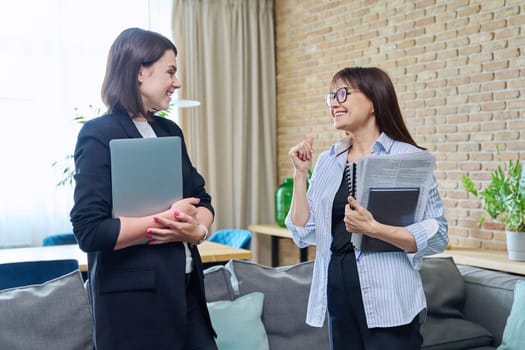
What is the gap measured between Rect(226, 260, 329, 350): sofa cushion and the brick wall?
6.06 ft

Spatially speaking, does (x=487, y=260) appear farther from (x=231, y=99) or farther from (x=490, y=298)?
(x=231, y=99)

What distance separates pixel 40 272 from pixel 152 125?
Result: 1594mm

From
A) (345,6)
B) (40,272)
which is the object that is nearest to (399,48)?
(345,6)

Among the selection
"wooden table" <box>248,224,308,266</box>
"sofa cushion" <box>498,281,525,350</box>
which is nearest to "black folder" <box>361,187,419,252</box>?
"sofa cushion" <box>498,281,525,350</box>

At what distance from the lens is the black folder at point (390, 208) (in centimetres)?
189

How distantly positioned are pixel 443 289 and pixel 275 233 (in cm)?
252

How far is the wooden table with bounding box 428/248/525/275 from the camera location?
3498 millimetres

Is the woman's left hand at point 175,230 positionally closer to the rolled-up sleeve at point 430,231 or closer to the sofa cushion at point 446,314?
the rolled-up sleeve at point 430,231

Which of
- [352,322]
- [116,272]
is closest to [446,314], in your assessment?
[352,322]

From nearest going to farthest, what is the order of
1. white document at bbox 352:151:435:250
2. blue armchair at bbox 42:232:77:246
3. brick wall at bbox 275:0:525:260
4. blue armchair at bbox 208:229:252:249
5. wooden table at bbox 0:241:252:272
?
→ white document at bbox 352:151:435:250, wooden table at bbox 0:241:252:272, brick wall at bbox 275:0:525:260, blue armchair at bbox 208:229:252:249, blue armchair at bbox 42:232:77:246

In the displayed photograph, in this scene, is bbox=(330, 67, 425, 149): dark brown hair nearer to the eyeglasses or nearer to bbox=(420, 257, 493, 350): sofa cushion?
the eyeglasses

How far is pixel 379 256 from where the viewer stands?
1936 millimetres

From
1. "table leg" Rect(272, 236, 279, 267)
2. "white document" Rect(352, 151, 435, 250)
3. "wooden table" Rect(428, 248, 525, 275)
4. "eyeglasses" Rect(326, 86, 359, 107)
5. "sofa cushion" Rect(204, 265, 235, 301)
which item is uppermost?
"eyeglasses" Rect(326, 86, 359, 107)

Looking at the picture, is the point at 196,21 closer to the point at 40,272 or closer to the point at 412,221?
the point at 40,272
